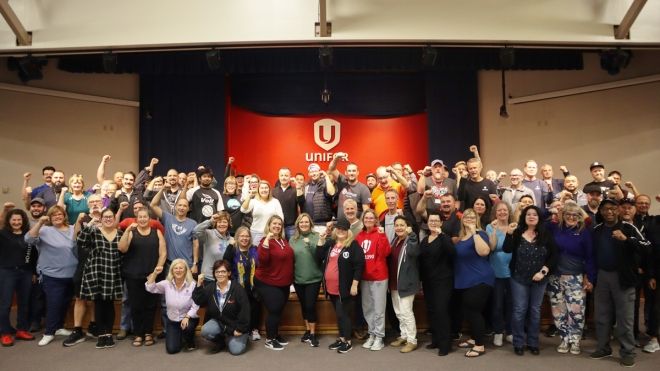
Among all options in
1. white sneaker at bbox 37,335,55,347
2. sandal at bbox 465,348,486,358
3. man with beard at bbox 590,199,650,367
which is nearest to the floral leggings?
man with beard at bbox 590,199,650,367

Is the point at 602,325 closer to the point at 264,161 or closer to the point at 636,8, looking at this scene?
the point at 636,8

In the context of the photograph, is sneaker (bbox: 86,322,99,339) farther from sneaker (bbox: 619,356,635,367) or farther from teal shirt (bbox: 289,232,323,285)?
sneaker (bbox: 619,356,635,367)

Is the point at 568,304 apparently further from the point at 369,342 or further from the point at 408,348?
the point at 369,342

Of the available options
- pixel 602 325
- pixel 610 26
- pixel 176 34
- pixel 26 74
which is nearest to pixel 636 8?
pixel 610 26

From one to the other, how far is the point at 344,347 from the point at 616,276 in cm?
249

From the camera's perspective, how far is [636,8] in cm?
598

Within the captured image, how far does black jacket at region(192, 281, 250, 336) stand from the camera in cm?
Answer: 451

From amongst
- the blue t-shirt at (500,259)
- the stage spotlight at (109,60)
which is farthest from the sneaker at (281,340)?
the stage spotlight at (109,60)

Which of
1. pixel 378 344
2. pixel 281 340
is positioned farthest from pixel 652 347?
pixel 281 340

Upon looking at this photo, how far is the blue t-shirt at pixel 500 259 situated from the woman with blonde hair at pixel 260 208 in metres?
2.24

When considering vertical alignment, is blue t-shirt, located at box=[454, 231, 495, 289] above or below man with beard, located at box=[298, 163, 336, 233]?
below

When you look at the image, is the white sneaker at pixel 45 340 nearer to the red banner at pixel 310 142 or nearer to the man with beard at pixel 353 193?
the man with beard at pixel 353 193

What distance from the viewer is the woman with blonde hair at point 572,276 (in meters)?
4.37

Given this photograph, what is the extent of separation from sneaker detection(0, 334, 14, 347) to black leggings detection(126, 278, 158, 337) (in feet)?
3.98
